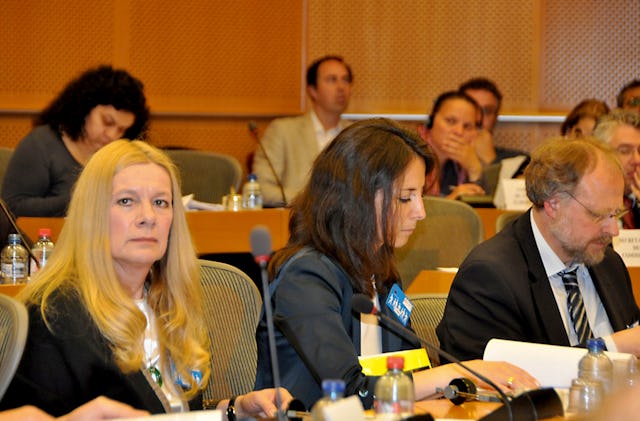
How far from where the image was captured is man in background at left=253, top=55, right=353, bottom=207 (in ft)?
22.5

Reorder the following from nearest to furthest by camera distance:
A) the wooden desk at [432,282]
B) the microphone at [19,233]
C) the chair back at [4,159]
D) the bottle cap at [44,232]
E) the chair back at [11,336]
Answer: the chair back at [11,336] < the microphone at [19,233] < the wooden desk at [432,282] < the bottle cap at [44,232] < the chair back at [4,159]

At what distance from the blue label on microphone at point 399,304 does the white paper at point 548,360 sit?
0.41m

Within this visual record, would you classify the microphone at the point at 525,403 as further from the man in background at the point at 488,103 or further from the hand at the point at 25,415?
the man in background at the point at 488,103

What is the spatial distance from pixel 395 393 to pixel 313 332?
1.89ft

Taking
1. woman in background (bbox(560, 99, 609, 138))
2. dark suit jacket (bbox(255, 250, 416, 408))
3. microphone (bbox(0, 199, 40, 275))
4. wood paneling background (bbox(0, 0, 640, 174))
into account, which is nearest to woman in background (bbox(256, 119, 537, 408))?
dark suit jacket (bbox(255, 250, 416, 408))

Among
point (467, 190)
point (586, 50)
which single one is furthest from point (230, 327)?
point (586, 50)

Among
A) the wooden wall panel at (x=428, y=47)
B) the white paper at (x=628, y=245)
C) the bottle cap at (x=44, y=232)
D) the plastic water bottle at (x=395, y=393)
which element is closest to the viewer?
the plastic water bottle at (x=395, y=393)

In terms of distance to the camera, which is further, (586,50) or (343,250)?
(586,50)

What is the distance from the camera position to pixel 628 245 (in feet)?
14.3

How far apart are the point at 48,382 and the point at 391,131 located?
1.15 meters

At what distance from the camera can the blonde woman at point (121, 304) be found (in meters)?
2.34

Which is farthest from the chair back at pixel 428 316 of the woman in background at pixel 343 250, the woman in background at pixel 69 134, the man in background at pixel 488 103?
the man in background at pixel 488 103

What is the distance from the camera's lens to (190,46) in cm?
748

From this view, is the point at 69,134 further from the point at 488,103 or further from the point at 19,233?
the point at 488,103
